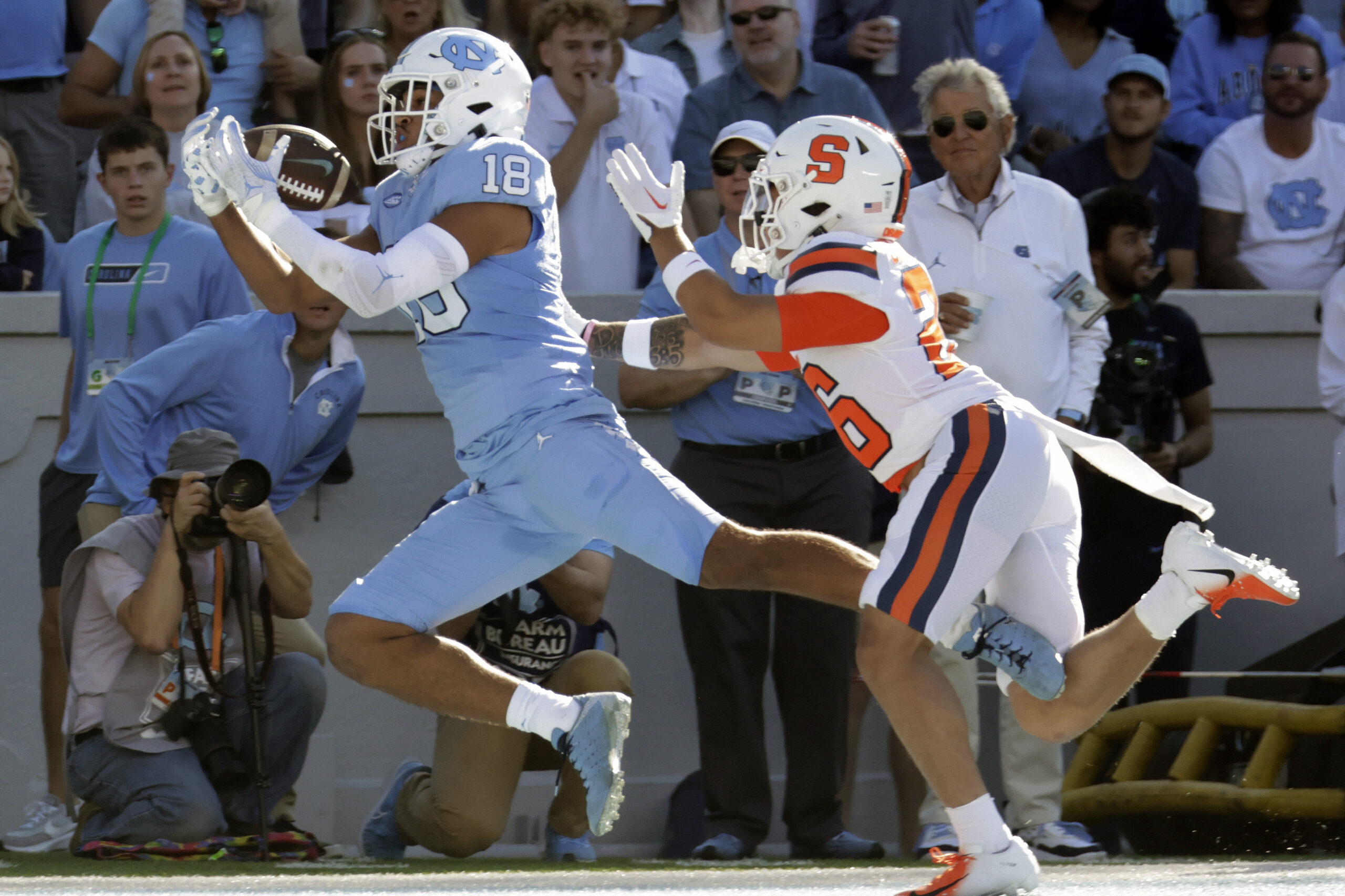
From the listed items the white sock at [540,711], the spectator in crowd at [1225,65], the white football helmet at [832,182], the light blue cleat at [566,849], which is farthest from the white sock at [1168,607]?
the spectator in crowd at [1225,65]

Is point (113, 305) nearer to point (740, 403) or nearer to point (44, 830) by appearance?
point (44, 830)

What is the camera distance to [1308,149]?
746 cm

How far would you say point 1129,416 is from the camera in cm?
641

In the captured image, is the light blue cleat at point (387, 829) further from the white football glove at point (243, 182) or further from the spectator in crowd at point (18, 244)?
the spectator in crowd at point (18, 244)

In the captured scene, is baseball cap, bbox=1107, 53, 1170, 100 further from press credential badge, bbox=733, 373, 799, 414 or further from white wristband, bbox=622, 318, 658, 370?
white wristband, bbox=622, 318, 658, 370

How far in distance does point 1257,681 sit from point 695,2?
3.61 m

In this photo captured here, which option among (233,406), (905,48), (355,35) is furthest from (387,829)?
(905,48)

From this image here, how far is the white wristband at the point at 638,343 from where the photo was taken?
4613 millimetres

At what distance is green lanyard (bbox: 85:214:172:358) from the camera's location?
6340mm

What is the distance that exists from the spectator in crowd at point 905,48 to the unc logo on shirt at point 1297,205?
1411 millimetres

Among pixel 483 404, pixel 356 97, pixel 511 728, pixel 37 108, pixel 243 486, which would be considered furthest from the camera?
pixel 37 108

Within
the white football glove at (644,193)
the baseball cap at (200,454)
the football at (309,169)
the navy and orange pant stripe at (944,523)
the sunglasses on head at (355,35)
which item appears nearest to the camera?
the navy and orange pant stripe at (944,523)

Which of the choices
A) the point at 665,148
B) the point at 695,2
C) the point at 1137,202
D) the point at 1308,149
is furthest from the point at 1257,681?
the point at 695,2

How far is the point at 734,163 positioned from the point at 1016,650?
252 cm
